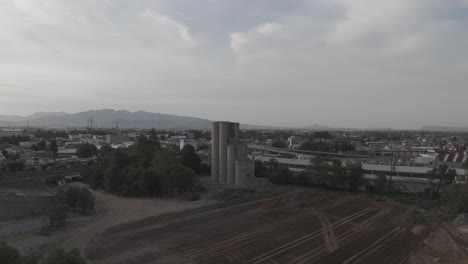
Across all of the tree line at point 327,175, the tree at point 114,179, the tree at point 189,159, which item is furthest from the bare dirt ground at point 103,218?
the tree at point 189,159

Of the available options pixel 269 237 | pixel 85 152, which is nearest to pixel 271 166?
pixel 269 237

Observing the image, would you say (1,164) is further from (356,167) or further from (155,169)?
(356,167)

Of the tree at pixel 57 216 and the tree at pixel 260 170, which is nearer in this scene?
the tree at pixel 57 216

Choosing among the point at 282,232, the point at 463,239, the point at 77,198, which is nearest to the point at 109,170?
the point at 77,198

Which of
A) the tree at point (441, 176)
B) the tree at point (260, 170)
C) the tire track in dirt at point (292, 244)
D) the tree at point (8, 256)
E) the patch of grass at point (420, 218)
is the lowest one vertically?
the patch of grass at point (420, 218)

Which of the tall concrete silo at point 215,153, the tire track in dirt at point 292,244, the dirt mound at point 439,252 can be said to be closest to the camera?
the tire track in dirt at point 292,244

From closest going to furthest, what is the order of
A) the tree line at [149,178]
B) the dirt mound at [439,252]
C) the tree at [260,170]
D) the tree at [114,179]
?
the dirt mound at [439,252]
the tree line at [149,178]
the tree at [114,179]
the tree at [260,170]

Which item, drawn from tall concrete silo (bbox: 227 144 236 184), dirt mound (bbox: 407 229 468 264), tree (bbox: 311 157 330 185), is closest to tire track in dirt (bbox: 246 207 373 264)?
dirt mound (bbox: 407 229 468 264)

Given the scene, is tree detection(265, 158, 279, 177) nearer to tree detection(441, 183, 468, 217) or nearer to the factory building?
the factory building

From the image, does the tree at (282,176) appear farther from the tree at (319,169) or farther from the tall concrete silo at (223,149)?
the tall concrete silo at (223,149)
